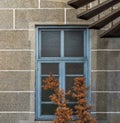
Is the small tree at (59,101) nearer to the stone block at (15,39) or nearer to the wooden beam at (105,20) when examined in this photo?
the stone block at (15,39)

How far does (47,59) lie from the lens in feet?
19.7

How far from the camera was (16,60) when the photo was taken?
19.5 ft

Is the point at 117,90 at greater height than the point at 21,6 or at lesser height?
lesser

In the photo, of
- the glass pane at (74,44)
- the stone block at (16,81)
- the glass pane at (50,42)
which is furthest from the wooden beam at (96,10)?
the stone block at (16,81)

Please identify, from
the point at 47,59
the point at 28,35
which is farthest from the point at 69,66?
the point at 28,35

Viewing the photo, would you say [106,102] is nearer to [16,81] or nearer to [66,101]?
[66,101]

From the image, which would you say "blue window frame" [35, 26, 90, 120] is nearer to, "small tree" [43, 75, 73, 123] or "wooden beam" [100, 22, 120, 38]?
"small tree" [43, 75, 73, 123]

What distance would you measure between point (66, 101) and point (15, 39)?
3.66ft

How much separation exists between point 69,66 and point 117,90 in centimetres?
71

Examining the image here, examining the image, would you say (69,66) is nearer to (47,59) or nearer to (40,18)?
(47,59)

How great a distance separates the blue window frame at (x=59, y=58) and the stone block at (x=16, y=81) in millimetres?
140

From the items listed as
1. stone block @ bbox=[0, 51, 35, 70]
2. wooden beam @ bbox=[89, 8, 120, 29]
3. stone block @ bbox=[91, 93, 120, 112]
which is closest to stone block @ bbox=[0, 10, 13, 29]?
stone block @ bbox=[0, 51, 35, 70]

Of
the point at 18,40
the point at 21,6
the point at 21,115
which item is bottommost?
the point at 21,115

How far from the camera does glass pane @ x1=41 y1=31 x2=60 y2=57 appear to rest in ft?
19.8
